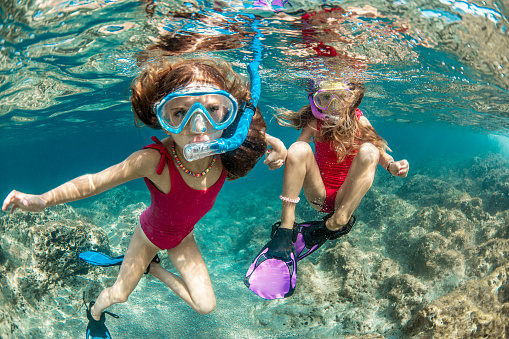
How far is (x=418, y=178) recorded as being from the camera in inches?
699

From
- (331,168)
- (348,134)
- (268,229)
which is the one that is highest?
(348,134)

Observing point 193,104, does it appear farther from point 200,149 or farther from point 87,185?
point 87,185

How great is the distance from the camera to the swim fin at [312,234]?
5.00 m

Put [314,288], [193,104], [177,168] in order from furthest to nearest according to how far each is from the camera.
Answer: [314,288]
[177,168]
[193,104]

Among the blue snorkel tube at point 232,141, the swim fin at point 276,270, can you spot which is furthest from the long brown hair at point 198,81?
the swim fin at point 276,270

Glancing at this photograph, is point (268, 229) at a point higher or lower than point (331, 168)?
lower

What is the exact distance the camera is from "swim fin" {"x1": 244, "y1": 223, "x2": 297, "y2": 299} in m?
4.57

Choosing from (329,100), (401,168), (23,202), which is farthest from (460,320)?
(23,202)

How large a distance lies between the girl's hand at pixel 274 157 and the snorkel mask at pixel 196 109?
0.99m

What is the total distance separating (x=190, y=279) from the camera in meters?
4.81

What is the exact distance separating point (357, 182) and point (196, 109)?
8.81ft

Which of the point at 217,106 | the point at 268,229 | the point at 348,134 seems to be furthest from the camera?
the point at 268,229

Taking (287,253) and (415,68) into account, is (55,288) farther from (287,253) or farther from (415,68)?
(415,68)

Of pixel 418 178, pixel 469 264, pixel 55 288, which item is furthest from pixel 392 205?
pixel 55 288
